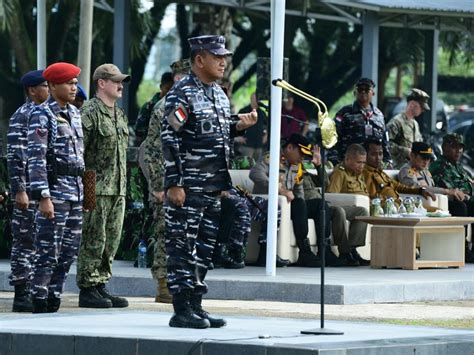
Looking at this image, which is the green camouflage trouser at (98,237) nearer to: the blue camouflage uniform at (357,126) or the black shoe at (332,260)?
the black shoe at (332,260)

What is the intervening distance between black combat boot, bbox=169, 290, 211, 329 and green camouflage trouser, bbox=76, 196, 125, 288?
2.27 m

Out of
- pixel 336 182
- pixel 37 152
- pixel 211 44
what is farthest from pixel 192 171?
pixel 336 182

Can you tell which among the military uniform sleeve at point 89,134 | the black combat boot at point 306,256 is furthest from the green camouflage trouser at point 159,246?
the black combat boot at point 306,256

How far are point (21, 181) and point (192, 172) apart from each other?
2.31 meters

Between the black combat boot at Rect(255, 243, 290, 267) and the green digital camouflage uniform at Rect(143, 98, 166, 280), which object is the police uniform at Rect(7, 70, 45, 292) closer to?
the green digital camouflage uniform at Rect(143, 98, 166, 280)

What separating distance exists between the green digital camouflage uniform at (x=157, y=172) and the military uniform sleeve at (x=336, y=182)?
461cm

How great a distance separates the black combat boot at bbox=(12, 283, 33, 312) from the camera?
43.2 feet

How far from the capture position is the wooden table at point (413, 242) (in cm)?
1723

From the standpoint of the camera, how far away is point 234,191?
674 inches

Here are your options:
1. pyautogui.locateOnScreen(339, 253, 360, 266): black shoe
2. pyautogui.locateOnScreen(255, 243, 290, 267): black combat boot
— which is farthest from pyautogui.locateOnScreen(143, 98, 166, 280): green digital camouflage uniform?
pyautogui.locateOnScreen(339, 253, 360, 266): black shoe

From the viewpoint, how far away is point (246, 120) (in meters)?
11.5

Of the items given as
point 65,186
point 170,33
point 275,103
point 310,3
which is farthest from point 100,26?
point 65,186

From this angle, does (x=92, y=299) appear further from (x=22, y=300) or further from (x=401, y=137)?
(x=401, y=137)

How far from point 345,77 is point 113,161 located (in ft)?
94.2
